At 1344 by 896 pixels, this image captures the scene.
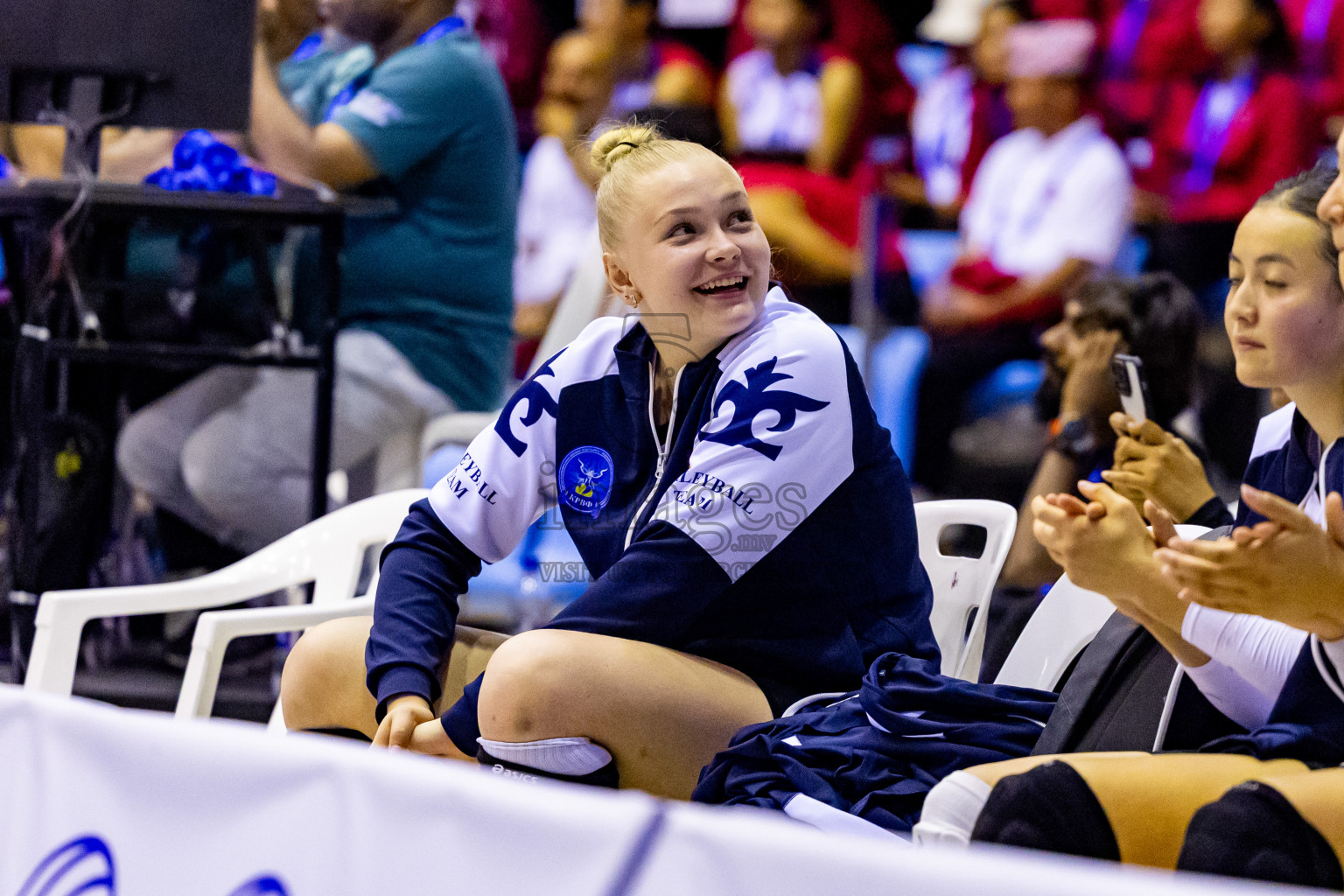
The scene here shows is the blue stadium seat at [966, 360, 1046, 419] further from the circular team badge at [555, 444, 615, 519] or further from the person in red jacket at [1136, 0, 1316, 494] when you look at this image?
the circular team badge at [555, 444, 615, 519]

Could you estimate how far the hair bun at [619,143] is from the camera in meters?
1.74

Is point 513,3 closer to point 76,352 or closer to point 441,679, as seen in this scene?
point 76,352

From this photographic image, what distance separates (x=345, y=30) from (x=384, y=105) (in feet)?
1.08

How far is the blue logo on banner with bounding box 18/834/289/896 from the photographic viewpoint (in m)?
1.01

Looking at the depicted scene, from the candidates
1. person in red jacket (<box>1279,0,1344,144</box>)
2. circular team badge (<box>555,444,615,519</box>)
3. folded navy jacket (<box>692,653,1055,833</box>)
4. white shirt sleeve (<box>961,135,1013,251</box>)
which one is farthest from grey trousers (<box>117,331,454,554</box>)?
person in red jacket (<box>1279,0,1344,144</box>)

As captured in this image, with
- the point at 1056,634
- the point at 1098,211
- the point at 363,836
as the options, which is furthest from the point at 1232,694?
the point at 1098,211

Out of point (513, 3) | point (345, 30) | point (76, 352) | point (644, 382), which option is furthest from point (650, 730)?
point (513, 3)

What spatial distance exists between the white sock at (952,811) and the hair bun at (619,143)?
34.3 inches

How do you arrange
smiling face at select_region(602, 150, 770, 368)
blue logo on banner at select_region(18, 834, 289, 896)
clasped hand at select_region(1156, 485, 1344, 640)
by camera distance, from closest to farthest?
blue logo on banner at select_region(18, 834, 289, 896)
clasped hand at select_region(1156, 485, 1344, 640)
smiling face at select_region(602, 150, 770, 368)

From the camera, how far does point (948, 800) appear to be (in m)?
1.18

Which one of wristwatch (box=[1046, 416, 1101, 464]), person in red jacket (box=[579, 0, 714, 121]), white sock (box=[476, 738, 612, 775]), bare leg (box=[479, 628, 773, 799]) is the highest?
person in red jacket (box=[579, 0, 714, 121])

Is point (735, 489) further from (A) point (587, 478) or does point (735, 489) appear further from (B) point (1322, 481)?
(B) point (1322, 481)

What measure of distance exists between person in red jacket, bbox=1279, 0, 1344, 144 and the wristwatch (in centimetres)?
Result: 187

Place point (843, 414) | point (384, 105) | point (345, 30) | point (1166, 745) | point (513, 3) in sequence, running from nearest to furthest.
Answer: point (1166, 745) → point (843, 414) → point (384, 105) → point (345, 30) → point (513, 3)
